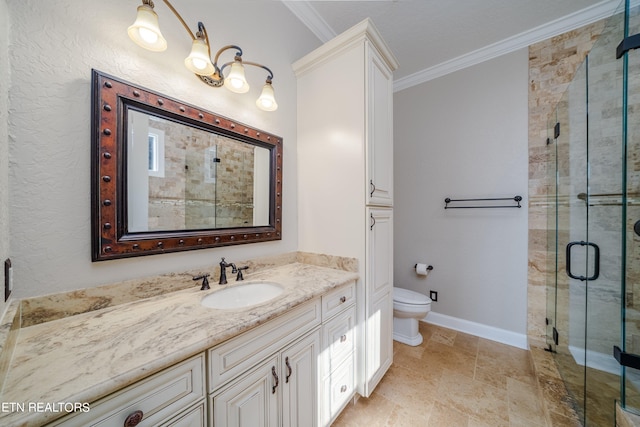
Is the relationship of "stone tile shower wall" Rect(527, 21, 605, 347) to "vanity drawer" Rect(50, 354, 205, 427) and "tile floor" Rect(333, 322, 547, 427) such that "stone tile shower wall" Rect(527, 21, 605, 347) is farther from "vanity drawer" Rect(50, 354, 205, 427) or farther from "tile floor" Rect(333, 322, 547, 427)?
"vanity drawer" Rect(50, 354, 205, 427)

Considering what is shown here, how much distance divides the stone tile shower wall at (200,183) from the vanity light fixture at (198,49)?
277 mm

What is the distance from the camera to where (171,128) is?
1.08m

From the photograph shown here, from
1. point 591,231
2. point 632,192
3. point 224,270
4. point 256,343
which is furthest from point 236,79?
point 591,231

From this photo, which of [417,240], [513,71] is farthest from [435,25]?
[417,240]

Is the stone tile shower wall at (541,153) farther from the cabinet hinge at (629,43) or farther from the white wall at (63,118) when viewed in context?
the white wall at (63,118)

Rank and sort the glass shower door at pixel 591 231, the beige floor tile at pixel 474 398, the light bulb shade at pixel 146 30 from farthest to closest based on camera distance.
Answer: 1. the beige floor tile at pixel 474 398
2. the glass shower door at pixel 591 231
3. the light bulb shade at pixel 146 30

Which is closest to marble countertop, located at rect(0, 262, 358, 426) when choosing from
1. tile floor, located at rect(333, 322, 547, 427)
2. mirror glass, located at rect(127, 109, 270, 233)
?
mirror glass, located at rect(127, 109, 270, 233)

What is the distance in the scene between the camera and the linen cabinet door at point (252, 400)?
2.41 ft

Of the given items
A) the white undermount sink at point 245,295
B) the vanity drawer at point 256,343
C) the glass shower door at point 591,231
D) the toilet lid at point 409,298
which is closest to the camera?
the vanity drawer at point 256,343

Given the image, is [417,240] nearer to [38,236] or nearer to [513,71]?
[513,71]

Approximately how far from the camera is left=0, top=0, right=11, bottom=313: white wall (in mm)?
644

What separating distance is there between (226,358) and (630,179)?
202cm

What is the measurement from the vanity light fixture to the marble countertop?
41.2 inches

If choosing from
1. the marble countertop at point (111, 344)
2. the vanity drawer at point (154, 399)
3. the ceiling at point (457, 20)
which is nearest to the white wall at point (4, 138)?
the marble countertop at point (111, 344)
